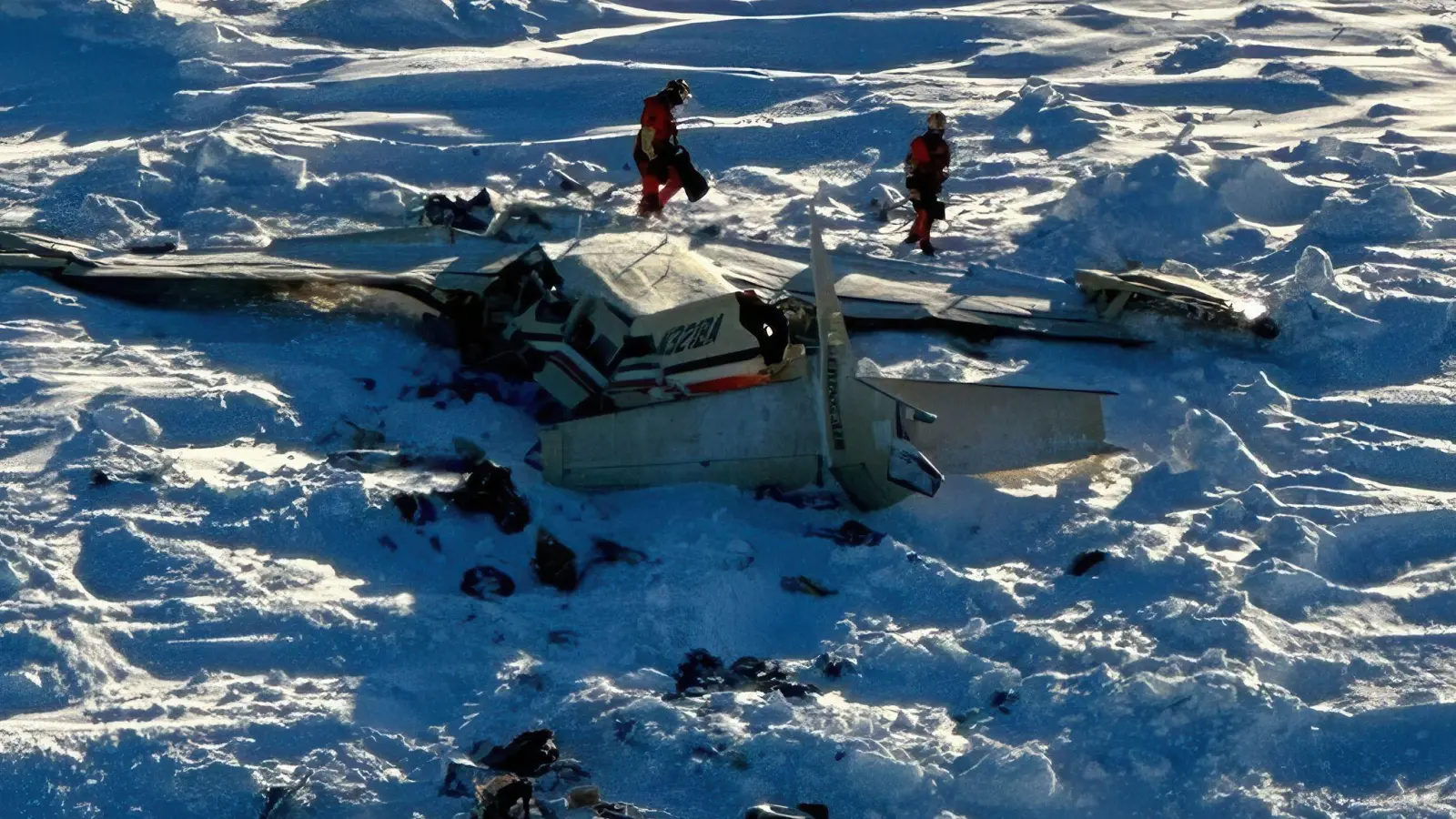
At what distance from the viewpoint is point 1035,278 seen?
36.6 ft

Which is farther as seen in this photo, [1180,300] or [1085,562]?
[1180,300]

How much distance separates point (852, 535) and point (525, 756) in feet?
8.07

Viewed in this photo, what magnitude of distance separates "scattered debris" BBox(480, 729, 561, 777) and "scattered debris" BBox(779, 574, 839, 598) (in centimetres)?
171

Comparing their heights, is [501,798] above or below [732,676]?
above

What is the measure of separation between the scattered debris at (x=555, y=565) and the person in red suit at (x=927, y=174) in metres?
4.99

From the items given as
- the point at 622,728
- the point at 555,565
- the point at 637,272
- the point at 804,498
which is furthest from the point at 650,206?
the point at 622,728

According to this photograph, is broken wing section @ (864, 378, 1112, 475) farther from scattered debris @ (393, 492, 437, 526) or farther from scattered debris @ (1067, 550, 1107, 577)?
scattered debris @ (393, 492, 437, 526)

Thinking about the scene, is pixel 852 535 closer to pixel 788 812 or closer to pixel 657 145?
pixel 788 812

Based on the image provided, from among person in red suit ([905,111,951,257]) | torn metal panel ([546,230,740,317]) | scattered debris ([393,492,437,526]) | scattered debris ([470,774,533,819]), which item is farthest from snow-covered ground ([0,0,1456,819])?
torn metal panel ([546,230,740,317])

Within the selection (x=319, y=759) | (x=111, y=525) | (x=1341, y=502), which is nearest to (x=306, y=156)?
(x=111, y=525)

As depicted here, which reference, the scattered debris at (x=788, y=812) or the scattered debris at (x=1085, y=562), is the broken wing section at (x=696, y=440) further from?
the scattered debris at (x=788, y=812)

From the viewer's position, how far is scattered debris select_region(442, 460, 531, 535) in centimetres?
820

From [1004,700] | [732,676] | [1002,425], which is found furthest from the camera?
[1002,425]

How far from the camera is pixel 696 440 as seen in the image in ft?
27.8
